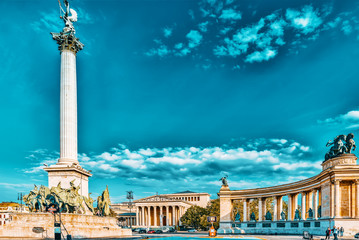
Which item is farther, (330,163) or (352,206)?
(330,163)

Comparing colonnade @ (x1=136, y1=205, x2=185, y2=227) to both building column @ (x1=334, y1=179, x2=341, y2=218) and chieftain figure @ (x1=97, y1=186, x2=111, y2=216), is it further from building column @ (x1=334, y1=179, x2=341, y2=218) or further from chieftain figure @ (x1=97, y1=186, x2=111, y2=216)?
building column @ (x1=334, y1=179, x2=341, y2=218)

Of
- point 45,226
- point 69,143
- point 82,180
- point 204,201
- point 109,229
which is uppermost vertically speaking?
point 69,143

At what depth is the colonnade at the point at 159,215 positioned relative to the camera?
474 ft

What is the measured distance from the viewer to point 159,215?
151500 millimetres

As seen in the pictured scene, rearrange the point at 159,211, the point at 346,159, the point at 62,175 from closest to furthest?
the point at 62,175 → the point at 346,159 → the point at 159,211

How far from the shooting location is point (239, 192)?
7712cm

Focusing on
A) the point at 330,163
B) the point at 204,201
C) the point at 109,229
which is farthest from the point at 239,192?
the point at 204,201

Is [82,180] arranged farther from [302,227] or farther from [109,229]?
[302,227]

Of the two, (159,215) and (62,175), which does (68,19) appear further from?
(159,215)

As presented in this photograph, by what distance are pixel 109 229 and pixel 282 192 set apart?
128ft

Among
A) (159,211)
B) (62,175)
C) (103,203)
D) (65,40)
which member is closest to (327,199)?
(103,203)

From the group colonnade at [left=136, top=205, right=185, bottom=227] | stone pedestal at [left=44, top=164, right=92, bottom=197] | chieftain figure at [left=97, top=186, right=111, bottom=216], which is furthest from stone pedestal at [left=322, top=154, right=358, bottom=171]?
colonnade at [left=136, top=205, right=185, bottom=227]

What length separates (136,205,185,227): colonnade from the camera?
5692 inches

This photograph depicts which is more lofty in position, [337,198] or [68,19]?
[68,19]
